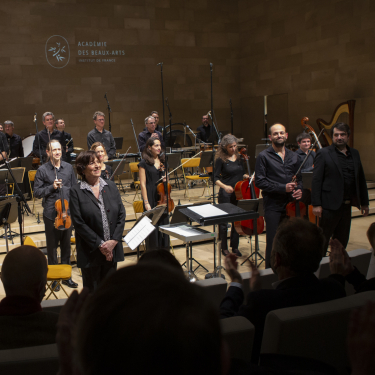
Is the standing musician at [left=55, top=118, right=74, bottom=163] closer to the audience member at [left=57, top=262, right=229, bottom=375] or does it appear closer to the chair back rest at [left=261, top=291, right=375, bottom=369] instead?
the chair back rest at [left=261, top=291, right=375, bottom=369]

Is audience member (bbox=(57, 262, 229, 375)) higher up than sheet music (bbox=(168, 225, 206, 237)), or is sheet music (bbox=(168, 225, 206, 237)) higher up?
audience member (bbox=(57, 262, 229, 375))

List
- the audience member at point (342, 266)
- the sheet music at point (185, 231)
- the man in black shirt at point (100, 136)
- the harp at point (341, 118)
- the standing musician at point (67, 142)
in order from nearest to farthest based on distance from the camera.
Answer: the audience member at point (342, 266), the sheet music at point (185, 231), the man in black shirt at point (100, 136), the standing musician at point (67, 142), the harp at point (341, 118)

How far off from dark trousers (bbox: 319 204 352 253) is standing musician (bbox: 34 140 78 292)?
8.85 ft

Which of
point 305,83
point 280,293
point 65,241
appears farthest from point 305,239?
point 305,83

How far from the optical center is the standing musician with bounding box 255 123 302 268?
4.27m

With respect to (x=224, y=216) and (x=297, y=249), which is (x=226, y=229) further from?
(x=297, y=249)

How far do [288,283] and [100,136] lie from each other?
263 inches

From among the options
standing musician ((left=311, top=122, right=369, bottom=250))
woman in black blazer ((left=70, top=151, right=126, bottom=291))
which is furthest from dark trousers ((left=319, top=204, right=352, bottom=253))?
woman in black blazer ((left=70, top=151, right=126, bottom=291))

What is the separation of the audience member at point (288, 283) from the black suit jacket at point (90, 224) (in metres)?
1.82

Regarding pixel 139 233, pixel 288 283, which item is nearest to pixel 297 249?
pixel 288 283

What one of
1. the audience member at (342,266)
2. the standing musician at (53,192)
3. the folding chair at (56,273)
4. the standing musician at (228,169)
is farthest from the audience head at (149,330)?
the standing musician at (228,169)

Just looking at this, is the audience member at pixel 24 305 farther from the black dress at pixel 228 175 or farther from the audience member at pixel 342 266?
the black dress at pixel 228 175

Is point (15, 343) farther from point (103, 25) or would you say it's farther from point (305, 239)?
point (103, 25)

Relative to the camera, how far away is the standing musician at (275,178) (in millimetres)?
4273
